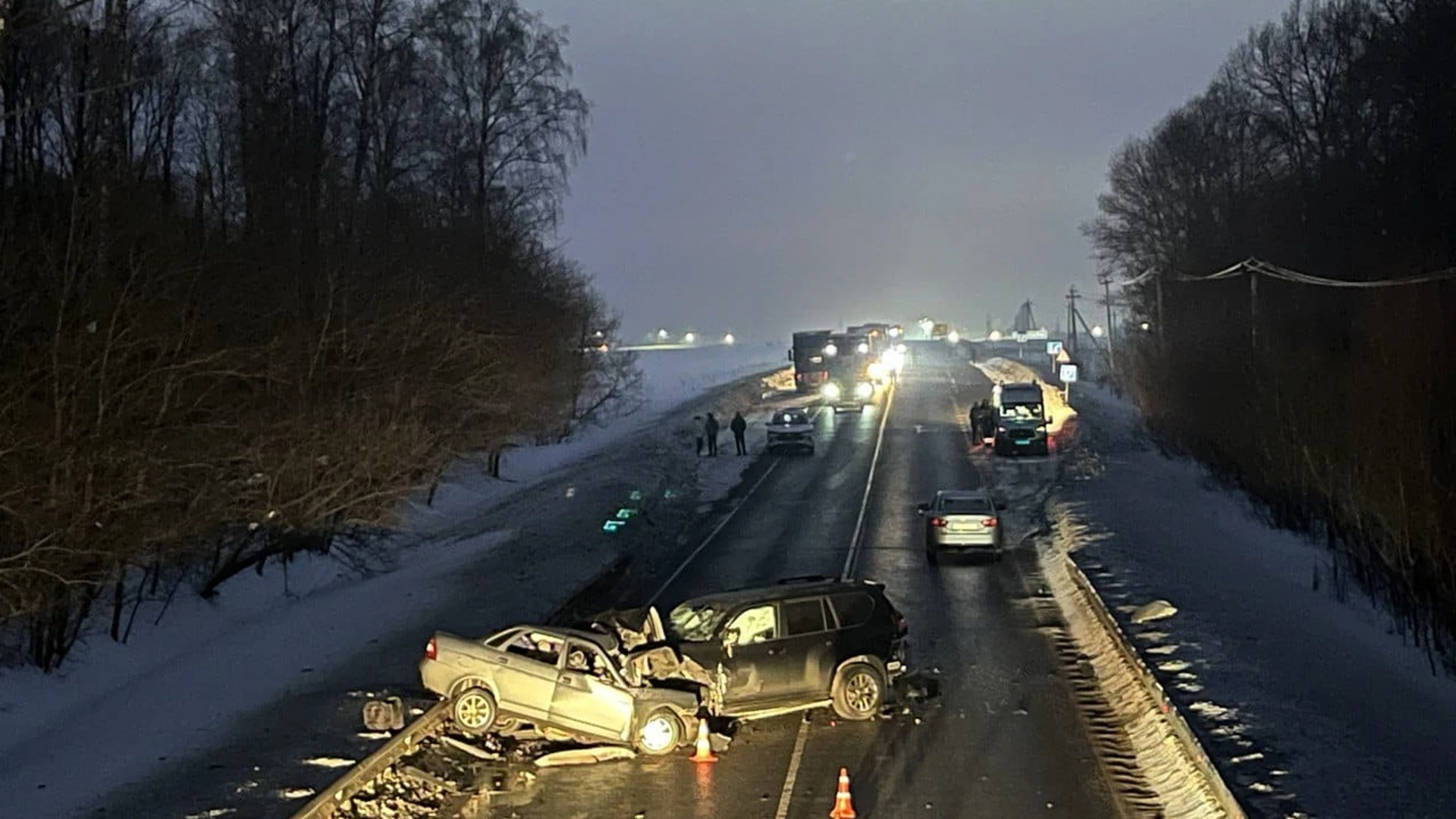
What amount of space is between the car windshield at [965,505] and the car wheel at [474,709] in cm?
1693

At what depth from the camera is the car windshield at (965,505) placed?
1273 inches

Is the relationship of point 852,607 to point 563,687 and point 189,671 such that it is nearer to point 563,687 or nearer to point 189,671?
point 563,687

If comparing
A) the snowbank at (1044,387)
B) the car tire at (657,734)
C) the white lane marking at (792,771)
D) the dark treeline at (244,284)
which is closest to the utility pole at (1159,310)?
the snowbank at (1044,387)

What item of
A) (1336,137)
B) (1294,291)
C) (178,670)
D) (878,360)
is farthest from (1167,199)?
(178,670)

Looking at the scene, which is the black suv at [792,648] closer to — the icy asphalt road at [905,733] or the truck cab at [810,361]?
the icy asphalt road at [905,733]

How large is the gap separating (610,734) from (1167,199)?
297ft

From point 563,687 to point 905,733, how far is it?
4.01 meters

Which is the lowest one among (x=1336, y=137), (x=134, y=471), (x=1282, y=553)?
(x=1282, y=553)

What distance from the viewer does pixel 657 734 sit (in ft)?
54.2

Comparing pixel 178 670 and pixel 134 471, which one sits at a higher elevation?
pixel 134 471

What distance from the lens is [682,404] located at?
80.4 meters

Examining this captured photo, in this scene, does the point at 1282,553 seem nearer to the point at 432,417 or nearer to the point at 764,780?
the point at 432,417

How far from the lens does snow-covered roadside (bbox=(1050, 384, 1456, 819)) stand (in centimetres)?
1430

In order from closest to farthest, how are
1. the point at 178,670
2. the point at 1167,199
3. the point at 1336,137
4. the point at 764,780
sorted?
the point at 764,780
the point at 178,670
the point at 1336,137
the point at 1167,199
